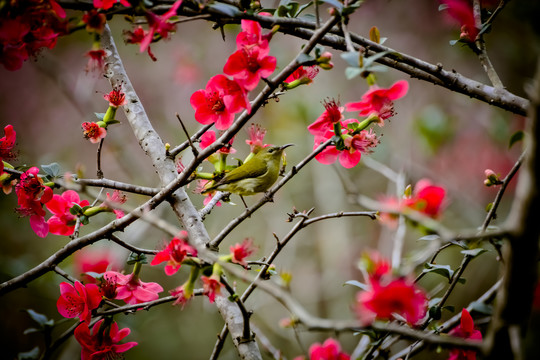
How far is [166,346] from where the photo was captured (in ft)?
11.8

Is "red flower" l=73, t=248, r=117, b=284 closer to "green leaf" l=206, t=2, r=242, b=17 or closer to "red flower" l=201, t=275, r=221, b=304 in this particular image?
"red flower" l=201, t=275, r=221, b=304

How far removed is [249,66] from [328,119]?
273mm

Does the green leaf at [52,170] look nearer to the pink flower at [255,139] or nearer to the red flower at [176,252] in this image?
the red flower at [176,252]

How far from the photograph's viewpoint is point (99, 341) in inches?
36.7

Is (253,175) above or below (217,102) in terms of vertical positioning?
below

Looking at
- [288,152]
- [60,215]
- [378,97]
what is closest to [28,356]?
[60,215]

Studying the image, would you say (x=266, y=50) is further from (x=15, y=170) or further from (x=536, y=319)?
(x=536, y=319)

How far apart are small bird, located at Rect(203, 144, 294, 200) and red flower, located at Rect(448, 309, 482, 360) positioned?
622mm

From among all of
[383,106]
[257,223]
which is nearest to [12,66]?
[383,106]

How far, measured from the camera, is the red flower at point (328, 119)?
1.01 m

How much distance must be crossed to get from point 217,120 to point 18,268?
1.57 m

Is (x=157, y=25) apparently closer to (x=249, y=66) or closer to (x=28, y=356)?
(x=249, y=66)

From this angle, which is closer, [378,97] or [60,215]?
[378,97]

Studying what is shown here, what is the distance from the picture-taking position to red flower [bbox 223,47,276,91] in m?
0.84
